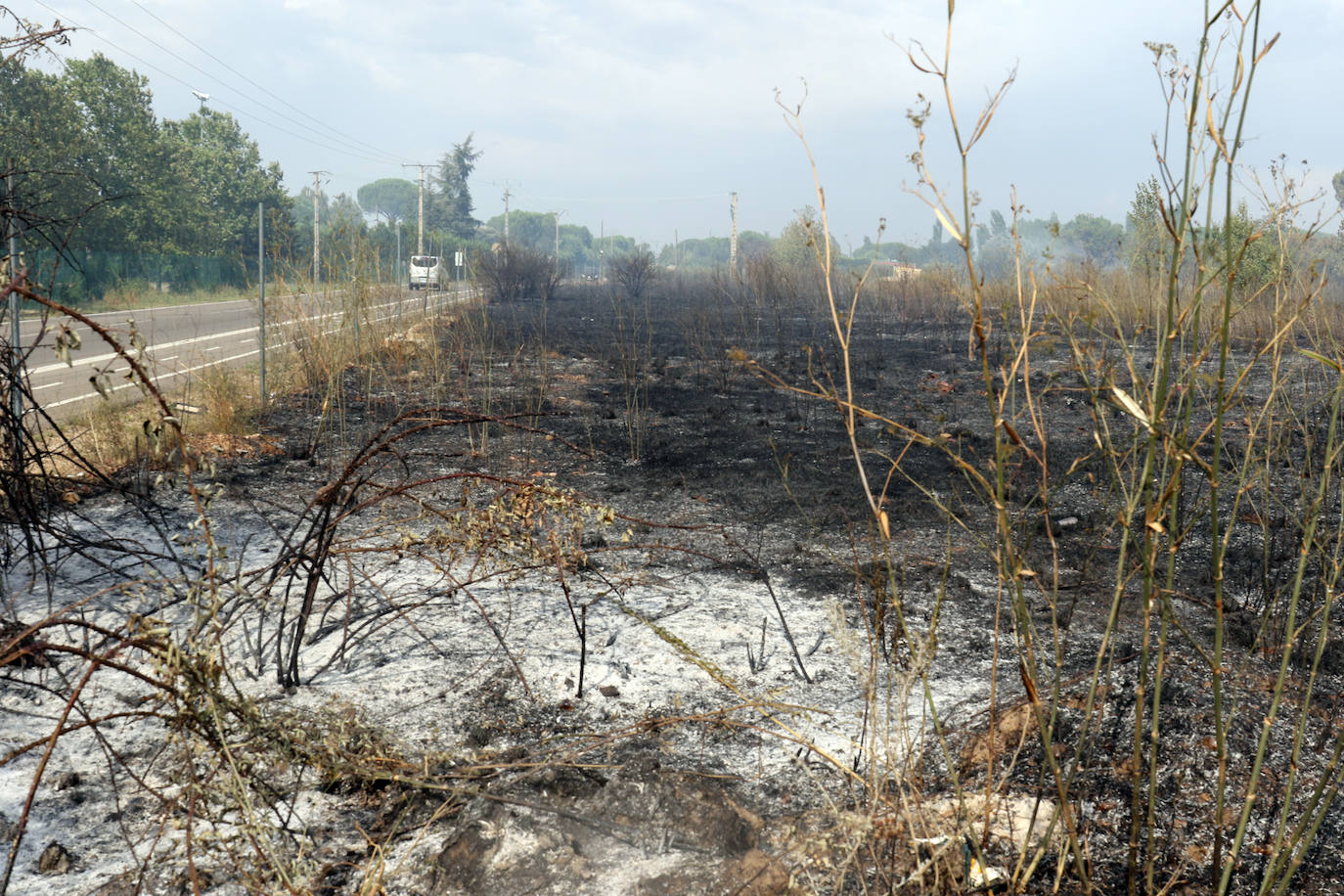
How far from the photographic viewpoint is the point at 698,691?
2953 millimetres

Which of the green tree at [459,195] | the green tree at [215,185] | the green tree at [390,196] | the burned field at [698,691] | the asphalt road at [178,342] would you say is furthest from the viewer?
the green tree at [390,196]

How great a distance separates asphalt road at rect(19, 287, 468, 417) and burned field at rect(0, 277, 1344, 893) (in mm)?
934

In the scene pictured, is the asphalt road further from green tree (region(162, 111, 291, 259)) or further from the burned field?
green tree (region(162, 111, 291, 259))

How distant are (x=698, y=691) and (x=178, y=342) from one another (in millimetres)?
12386

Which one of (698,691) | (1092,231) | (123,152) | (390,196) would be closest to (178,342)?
(698,691)

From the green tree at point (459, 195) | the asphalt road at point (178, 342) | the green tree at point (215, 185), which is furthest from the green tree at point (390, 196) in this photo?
the asphalt road at point (178, 342)

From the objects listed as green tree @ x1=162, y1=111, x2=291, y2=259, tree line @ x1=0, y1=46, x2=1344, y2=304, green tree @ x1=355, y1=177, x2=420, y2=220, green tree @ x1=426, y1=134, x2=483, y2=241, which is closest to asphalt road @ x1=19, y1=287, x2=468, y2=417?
tree line @ x1=0, y1=46, x2=1344, y2=304

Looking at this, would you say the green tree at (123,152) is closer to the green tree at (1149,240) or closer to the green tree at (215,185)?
the green tree at (215,185)

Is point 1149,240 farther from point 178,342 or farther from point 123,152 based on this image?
point 123,152

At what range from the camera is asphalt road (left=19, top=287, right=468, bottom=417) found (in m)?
7.62

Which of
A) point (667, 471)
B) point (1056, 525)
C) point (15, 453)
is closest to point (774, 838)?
point (15, 453)

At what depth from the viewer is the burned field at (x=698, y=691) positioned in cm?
175

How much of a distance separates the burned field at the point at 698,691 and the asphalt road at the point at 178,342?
0.93 meters

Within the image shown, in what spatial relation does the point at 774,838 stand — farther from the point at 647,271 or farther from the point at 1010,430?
the point at 647,271
